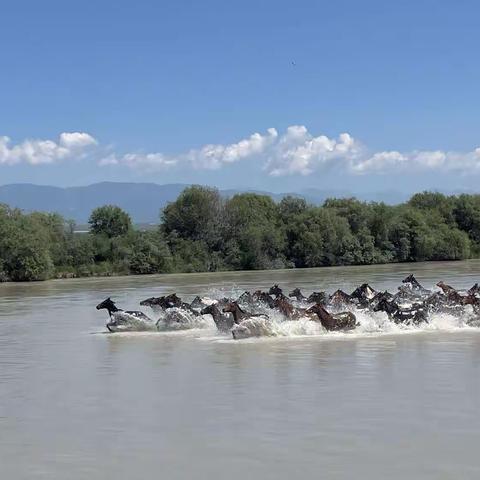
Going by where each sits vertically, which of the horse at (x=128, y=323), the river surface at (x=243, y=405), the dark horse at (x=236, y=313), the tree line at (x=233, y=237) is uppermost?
the tree line at (x=233, y=237)

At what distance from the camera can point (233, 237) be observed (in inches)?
2753

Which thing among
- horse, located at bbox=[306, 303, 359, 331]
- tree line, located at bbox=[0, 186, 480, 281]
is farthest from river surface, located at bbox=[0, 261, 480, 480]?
tree line, located at bbox=[0, 186, 480, 281]

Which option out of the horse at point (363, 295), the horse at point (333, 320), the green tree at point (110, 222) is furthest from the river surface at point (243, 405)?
the green tree at point (110, 222)

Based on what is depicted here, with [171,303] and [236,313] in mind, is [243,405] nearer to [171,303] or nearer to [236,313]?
[236,313]

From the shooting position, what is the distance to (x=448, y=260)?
7700 cm

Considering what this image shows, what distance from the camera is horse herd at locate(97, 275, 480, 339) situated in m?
20.7

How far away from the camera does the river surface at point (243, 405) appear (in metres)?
9.84

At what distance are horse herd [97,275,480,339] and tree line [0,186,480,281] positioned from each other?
35404mm

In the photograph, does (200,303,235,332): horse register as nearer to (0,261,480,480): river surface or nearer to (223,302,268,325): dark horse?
(0,261,480,480): river surface

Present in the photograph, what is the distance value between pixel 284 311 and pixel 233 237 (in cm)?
4889

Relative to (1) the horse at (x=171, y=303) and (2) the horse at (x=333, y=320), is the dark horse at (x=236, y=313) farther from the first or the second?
(1) the horse at (x=171, y=303)

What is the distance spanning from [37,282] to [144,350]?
37996 mm

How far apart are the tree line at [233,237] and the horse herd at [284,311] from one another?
116 feet

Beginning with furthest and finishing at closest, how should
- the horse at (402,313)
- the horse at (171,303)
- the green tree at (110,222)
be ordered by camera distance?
the green tree at (110,222) < the horse at (171,303) < the horse at (402,313)
